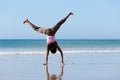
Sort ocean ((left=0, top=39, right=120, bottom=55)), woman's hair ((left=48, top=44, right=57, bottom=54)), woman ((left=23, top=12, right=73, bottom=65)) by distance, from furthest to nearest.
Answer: ocean ((left=0, top=39, right=120, bottom=55)), woman's hair ((left=48, top=44, right=57, bottom=54)), woman ((left=23, top=12, right=73, bottom=65))

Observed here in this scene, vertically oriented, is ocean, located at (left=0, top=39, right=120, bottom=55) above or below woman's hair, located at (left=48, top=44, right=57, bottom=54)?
above

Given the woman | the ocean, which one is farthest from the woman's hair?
the ocean

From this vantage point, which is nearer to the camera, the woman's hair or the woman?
the woman

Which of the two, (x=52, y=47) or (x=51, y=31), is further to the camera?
(x=52, y=47)

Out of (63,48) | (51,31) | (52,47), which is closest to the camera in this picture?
(51,31)

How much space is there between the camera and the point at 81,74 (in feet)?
47.6

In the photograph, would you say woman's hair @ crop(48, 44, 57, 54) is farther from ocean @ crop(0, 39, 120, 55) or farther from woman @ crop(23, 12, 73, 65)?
ocean @ crop(0, 39, 120, 55)

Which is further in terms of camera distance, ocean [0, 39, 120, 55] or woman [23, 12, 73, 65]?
ocean [0, 39, 120, 55]

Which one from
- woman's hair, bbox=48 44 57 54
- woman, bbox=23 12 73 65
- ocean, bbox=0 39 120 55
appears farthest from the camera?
ocean, bbox=0 39 120 55

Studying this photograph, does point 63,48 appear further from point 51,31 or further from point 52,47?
point 51,31

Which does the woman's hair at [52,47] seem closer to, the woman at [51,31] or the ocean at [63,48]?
the woman at [51,31]

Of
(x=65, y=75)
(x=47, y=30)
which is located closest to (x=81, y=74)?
(x=65, y=75)

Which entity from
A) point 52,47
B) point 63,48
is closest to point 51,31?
point 52,47

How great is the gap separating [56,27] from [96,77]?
3.30 m
